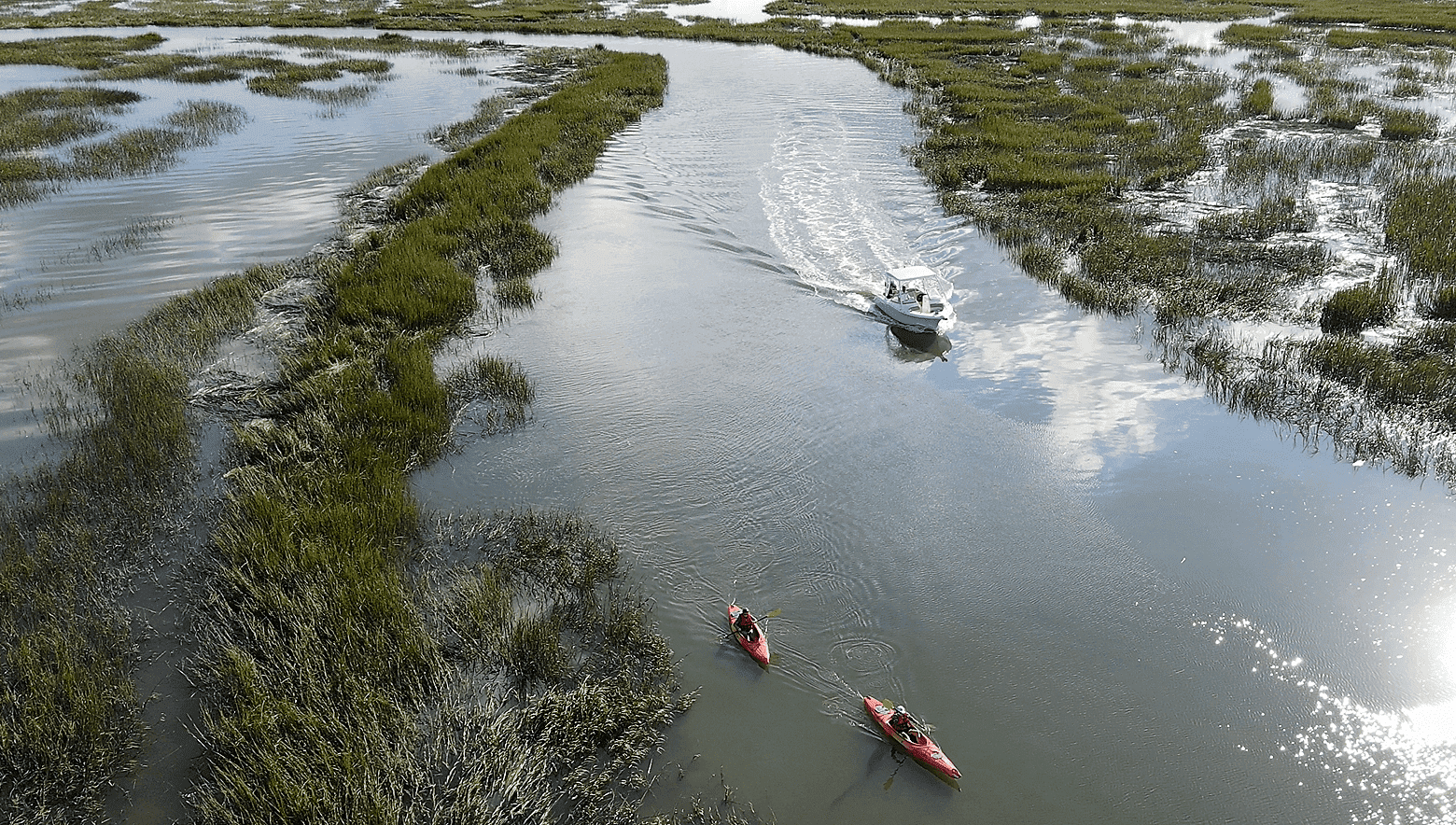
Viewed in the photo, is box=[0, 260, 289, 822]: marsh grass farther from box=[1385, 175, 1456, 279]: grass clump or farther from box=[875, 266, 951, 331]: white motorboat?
box=[1385, 175, 1456, 279]: grass clump

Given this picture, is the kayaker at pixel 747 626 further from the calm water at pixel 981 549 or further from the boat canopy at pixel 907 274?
the boat canopy at pixel 907 274

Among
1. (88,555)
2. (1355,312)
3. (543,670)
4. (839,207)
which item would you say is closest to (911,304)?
(839,207)

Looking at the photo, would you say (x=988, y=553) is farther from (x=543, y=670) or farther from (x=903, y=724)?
(x=543, y=670)

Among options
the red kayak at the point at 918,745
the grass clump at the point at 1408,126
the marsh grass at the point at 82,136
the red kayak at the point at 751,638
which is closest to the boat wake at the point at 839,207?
the red kayak at the point at 751,638

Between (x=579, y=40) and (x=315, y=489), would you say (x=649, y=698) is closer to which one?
(x=315, y=489)

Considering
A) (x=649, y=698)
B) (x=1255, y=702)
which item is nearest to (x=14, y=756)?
(x=649, y=698)

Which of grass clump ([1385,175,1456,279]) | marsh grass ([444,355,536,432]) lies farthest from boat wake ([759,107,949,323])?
grass clump ([1385,175,1456,279])
